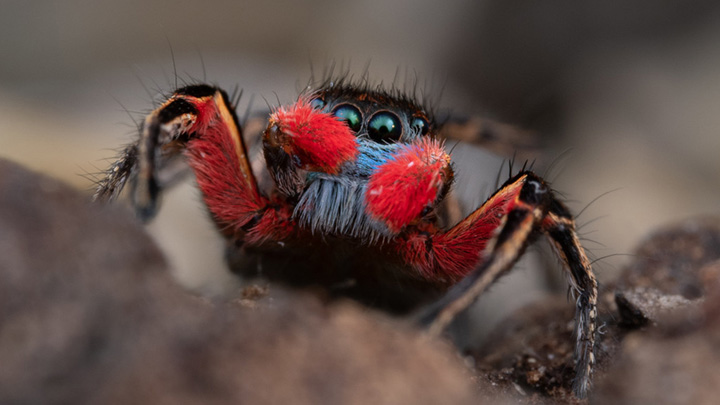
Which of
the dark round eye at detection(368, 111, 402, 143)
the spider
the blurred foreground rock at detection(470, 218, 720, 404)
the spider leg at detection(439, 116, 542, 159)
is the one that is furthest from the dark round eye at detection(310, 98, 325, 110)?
the spider leg at detection(439, 116, 542, 159)

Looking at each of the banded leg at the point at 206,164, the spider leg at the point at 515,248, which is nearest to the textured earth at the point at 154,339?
the spider leg at the point at 515,248

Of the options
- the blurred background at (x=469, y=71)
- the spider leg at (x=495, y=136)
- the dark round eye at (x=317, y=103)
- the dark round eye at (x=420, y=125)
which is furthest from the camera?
the blurred background at (x=469, y=71)

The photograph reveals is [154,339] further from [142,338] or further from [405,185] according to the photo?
[405,185]

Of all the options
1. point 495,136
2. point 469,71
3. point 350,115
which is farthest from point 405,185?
point 469,71

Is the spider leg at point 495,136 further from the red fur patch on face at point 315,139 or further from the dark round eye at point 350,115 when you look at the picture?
the red fur patch on face at point 315,139

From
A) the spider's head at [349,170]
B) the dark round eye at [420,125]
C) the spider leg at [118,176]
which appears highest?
the dark round eye at [420,125]

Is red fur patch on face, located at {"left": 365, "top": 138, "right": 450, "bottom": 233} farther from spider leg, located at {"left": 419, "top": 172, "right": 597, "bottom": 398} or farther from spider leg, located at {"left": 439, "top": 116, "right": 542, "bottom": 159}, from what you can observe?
spider leg, located at {"left": 439, "top": 116, "right": 542, "bottom": 159}

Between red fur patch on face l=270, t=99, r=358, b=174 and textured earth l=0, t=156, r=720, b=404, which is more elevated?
red fur patch on face l=270, t=99, r=358, b=174
